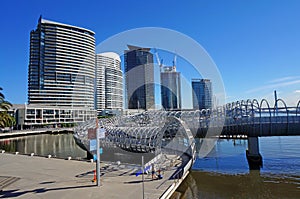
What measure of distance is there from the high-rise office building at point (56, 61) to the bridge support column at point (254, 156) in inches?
3932

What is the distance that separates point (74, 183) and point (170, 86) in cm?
9596

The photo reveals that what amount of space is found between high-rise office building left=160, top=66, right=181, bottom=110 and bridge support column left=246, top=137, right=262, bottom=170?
257 feet

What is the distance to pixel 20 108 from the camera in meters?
106

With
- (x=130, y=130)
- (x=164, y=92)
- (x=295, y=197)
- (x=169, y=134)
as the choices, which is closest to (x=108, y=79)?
(x=130, y=130)

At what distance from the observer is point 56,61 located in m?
132

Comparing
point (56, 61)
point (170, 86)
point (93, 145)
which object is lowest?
point (93, 145)

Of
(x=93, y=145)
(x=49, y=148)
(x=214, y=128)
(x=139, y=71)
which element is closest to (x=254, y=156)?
(x=214, y=128)

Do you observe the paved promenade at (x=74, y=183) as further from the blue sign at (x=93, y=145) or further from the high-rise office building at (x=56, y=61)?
the high-rise office building at (x=56, y=61)

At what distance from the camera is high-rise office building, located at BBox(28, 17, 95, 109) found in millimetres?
126250

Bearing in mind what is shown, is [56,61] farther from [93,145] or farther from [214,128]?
[93,145]

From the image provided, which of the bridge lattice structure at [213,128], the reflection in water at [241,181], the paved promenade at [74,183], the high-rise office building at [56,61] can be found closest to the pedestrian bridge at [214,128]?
the bridge lattice structure at [213,128]

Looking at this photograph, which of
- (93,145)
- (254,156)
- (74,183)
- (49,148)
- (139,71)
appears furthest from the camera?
(139,71)

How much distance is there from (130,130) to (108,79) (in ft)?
46.9

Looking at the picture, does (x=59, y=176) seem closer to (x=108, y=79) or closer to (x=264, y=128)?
(x=108, y=79)
